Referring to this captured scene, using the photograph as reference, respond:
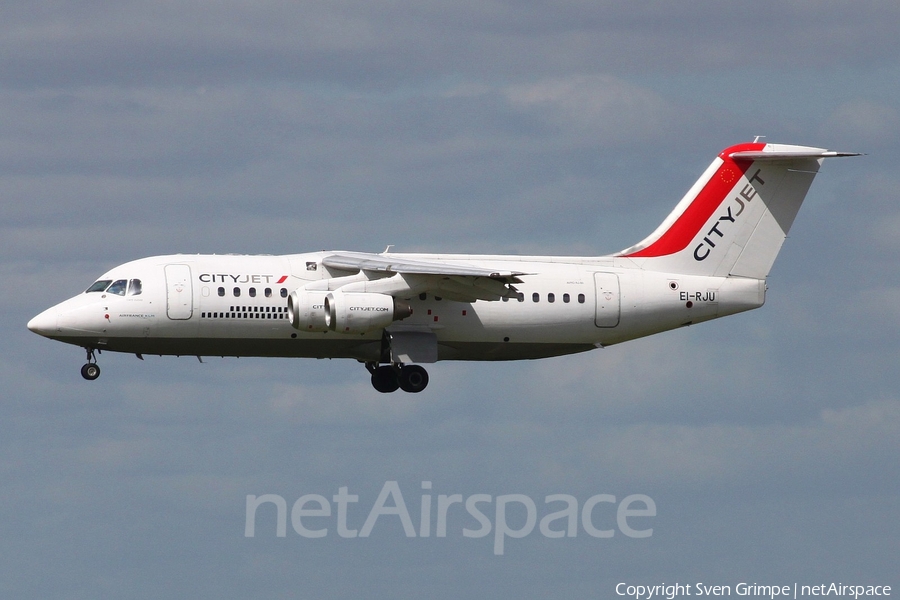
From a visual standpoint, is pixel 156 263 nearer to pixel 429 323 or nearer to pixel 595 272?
pixel 429 323

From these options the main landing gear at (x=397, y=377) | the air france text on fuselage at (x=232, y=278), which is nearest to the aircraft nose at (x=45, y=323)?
the air france text on fuselage at (x=232, y=278)

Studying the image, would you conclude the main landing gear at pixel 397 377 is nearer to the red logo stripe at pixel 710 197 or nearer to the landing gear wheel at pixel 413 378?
the landing gear wheel at pixel 413 378

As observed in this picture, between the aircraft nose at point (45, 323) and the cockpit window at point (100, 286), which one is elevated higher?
the cockpit window at point (100, 286)

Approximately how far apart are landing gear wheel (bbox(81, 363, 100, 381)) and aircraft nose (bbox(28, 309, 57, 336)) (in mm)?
1151

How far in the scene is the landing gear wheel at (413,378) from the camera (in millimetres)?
30917

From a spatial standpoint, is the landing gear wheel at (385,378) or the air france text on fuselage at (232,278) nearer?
the air france text on fuselage at (232,278)

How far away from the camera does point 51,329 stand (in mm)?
29000

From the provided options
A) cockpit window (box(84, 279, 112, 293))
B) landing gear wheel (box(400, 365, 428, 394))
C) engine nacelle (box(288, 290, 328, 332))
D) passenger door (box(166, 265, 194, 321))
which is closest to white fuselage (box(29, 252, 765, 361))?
passenger door (box(166, 265, 194, 321))

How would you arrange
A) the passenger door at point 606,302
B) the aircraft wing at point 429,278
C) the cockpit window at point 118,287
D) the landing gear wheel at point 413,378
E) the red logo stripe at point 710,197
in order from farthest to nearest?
the red logo stripe at point 710,197, the passenger door at point 606,302, the landing gear wheel at point 413,378, the cockpit window at point 118,287, the aircraft wing at point 429,278

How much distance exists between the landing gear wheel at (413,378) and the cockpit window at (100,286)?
233 inches

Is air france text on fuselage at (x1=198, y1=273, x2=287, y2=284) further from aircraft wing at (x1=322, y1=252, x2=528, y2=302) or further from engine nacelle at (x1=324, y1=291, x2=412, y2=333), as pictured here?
engine nacelle at (x1=324, y1=291, x2=412, y2=333)

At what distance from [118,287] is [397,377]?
5.84m

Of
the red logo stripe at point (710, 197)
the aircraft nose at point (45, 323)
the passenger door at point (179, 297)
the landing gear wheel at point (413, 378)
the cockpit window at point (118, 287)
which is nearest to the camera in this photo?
the passenger door at point (179, 297)

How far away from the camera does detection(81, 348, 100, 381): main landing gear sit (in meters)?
29.8
